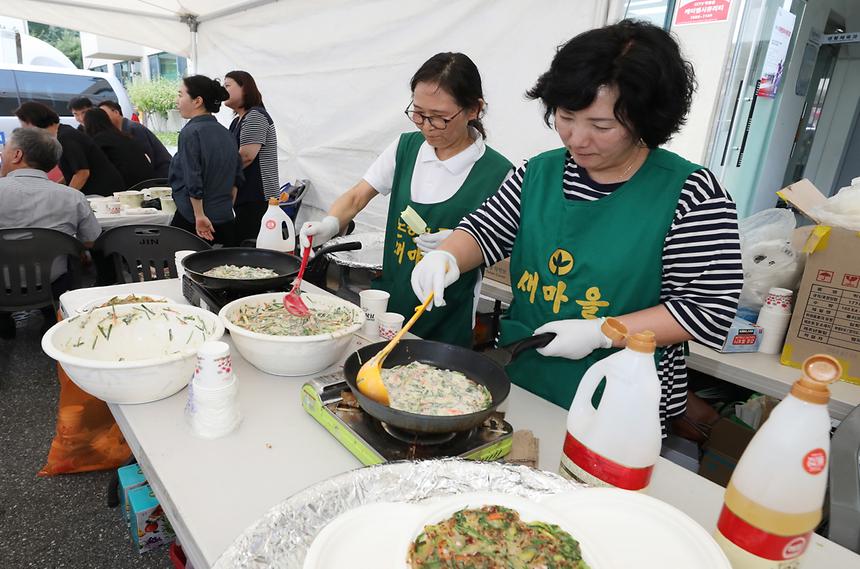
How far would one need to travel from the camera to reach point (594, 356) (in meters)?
1.57

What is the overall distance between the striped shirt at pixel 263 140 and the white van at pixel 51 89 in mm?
5028

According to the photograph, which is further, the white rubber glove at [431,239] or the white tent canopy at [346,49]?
the white tent canopy at [346,49]

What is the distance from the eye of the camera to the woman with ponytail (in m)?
3.93

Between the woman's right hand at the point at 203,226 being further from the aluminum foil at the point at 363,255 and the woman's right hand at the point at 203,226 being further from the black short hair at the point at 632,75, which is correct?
the black short hair at the point at 632,75

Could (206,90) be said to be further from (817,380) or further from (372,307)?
(817,380)

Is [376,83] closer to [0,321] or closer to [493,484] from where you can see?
[0,321]

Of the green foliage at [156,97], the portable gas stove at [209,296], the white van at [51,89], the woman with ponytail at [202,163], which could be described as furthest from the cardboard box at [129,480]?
the green foliage at [156,97]

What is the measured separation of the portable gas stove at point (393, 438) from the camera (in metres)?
1.05

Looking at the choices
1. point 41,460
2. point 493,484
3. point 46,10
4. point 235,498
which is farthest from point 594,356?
point 46,10

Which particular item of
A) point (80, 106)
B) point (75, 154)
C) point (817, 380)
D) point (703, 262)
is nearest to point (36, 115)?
point (75, 154)

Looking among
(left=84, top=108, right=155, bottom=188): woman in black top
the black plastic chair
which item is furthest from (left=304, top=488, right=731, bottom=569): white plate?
(left=84, top=108, right=155, bottom=188): woman in black top

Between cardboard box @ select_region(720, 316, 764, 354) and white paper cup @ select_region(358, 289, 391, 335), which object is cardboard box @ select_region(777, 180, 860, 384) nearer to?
cardboard box @ select_region(720, 316, 764, 354)

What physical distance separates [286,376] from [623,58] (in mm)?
1327

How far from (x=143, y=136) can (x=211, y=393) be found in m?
6.13
